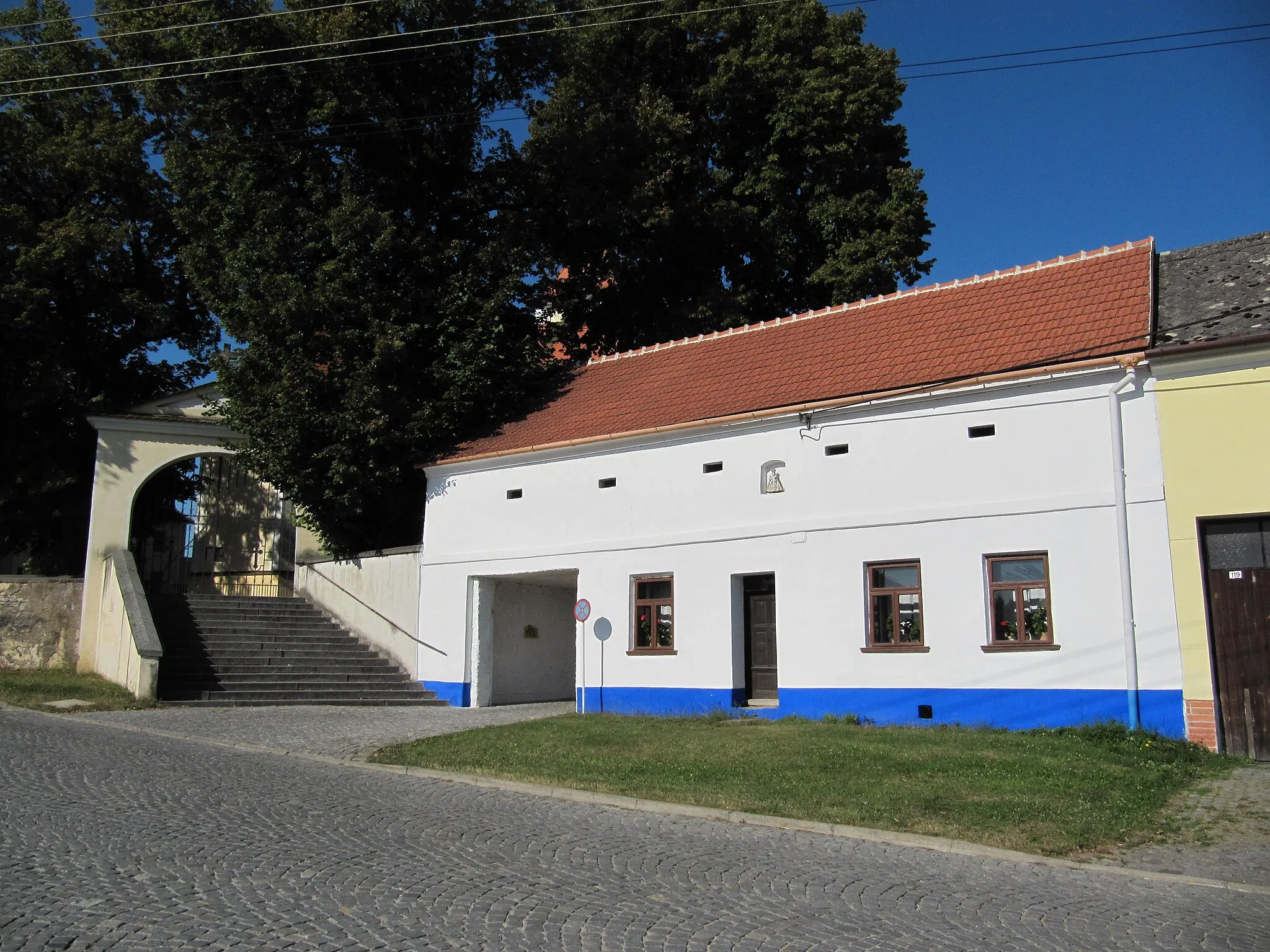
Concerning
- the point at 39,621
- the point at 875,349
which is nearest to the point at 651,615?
the point at 875,349

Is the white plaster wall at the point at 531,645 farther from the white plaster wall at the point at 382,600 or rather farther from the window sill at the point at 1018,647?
the window sill at the point at 1018,647

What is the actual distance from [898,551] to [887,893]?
375 inches

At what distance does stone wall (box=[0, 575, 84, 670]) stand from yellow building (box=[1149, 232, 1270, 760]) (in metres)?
20.6

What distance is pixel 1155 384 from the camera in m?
14.2

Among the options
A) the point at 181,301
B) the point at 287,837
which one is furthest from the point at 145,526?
the point at 287,837

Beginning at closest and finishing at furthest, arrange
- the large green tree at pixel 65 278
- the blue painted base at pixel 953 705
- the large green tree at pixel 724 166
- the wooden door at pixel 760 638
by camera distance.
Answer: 1. the blue painted base at pixel 953 705
2. the wooden door at pixel 760 638
3. the large green tree at pixel 65 278
4. the large green tree at pixel 724 166

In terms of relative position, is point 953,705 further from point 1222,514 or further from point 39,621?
point 39,621

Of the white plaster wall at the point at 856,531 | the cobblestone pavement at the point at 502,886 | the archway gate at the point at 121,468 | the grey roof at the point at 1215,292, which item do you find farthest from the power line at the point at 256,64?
the cobblestone pavement at the point at 502,886

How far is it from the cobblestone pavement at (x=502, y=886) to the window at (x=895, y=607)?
24.1 ft

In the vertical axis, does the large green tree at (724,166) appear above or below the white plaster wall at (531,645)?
above

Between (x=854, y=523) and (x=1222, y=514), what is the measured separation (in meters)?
5.09

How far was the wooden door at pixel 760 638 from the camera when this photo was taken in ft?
59.6

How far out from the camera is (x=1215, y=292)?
15.6 m

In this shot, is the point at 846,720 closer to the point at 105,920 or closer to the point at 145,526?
the point at 105,920
